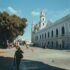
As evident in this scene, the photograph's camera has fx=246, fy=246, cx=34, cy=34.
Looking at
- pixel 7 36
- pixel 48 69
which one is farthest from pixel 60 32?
pixel 48 69

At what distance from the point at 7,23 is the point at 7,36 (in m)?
3.44

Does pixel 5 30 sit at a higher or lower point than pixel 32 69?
higher

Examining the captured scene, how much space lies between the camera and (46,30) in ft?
313

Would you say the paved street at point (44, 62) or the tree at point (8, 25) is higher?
the tree at point (8, 25)

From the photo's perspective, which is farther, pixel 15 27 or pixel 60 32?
pixel 60 32

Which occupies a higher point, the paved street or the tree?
the tree

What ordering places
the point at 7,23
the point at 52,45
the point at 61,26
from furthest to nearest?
the point at 52,45 < the point at 61,26 < the point at 7,23

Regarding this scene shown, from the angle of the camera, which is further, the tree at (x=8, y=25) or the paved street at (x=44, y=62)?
the tree at (x=8, y=25)

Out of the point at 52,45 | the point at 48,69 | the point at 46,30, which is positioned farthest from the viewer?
the point at 46,30

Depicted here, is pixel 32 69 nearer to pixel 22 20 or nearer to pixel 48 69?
pixel 48 69

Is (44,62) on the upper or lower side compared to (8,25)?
lower

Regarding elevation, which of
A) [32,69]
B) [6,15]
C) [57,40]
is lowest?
[32,69]

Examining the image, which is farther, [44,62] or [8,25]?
[8,25]

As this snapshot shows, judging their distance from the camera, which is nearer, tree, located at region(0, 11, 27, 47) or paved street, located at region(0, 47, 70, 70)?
paved street, located at region(0, 47, 70, 70)
